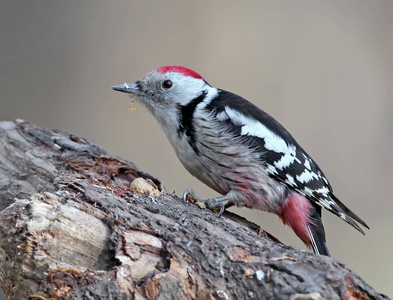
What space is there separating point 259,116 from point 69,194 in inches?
48.5

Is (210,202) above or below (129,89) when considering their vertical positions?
below

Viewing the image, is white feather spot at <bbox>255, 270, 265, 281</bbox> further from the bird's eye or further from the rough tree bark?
the bird's eye

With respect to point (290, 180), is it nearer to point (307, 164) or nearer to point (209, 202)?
point (307, 164)

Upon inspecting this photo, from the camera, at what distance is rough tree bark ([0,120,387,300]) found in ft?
5.37

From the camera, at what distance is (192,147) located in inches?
105

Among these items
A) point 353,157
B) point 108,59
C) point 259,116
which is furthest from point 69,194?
point 353,157

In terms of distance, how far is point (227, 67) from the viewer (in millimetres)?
5008

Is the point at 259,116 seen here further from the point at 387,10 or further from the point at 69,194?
the point at 387,10

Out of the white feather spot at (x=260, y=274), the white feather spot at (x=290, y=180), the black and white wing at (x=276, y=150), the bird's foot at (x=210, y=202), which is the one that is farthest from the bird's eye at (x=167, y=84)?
the white feather spot at (x=260, y=274)

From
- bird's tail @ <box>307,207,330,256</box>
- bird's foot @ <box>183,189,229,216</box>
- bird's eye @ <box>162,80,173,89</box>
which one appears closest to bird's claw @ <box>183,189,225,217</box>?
bird's foot @ <box>183,189,229,216</box>

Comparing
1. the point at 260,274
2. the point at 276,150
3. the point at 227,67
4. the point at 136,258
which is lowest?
the point at 136,258

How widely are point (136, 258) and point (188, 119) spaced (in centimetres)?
118

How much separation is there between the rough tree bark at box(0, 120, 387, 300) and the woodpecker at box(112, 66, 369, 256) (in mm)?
677

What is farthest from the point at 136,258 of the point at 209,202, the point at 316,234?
the point at 316,234
